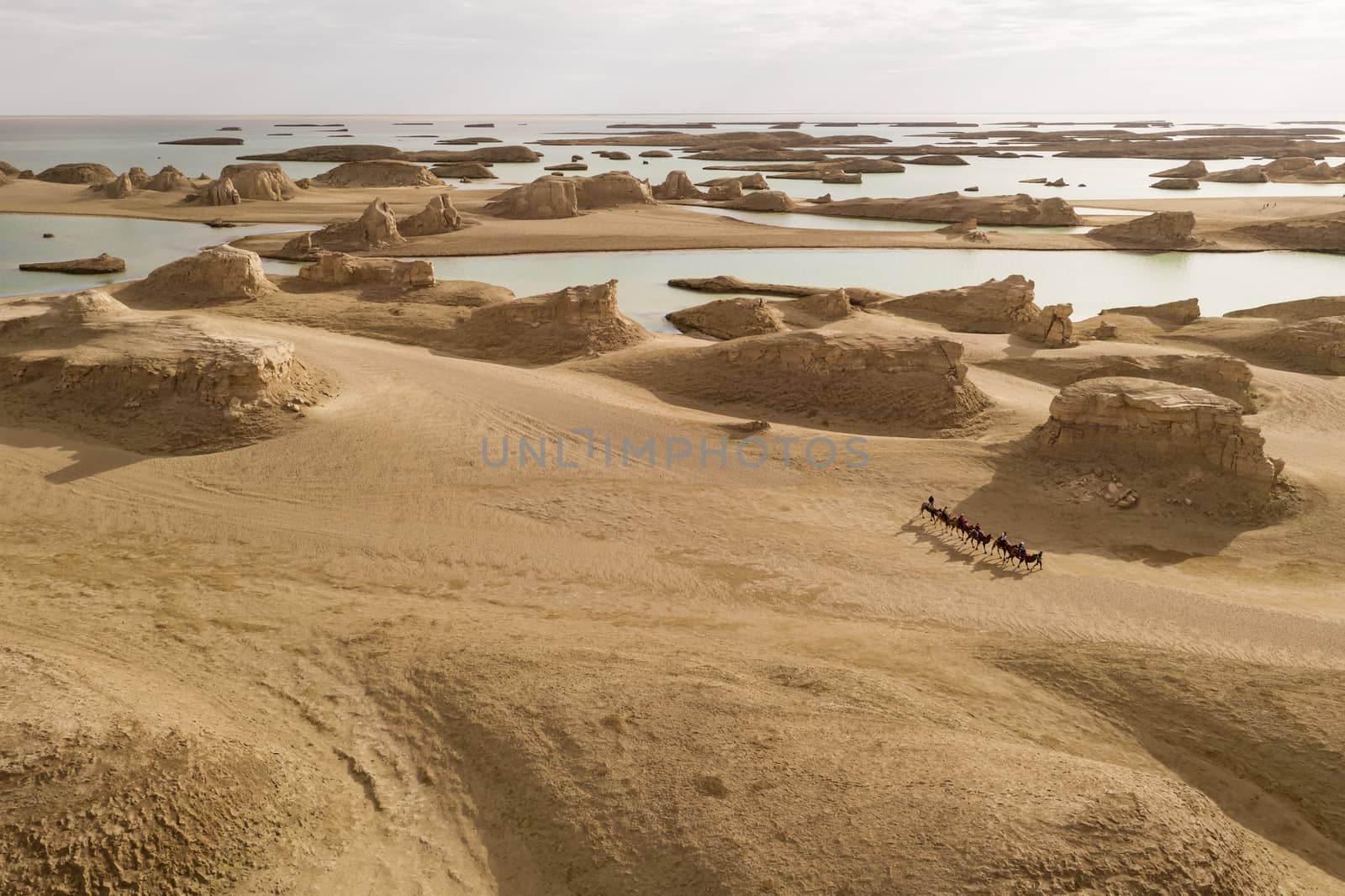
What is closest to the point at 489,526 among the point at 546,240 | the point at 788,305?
the point at 788,305

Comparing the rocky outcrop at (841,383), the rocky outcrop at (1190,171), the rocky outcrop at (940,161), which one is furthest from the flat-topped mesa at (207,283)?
the rocky outcrop at (940,161)

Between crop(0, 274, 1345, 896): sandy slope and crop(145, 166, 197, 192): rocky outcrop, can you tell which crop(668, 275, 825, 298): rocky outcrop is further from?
crop(145, 166, 197, 192): rocky outcrop

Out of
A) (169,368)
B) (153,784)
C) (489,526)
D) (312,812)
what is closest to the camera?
(153,784)

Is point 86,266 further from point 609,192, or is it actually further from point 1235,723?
point 1235,723

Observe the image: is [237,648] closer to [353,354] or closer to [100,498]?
[100,498]

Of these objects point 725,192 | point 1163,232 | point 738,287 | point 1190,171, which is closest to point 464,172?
point 725,192
